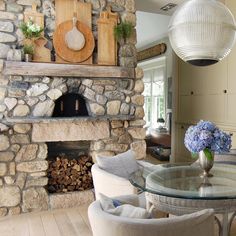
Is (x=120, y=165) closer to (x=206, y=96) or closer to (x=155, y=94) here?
(x=206, y=96)

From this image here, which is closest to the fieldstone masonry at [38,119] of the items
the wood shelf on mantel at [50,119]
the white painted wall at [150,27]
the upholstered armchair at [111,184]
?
the wood shelf on mantel at [50,119]

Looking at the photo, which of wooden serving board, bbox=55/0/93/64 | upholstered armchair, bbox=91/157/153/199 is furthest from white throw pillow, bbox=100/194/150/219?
wooden serving board, bbox=55/0/93/64

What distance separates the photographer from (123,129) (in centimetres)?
413

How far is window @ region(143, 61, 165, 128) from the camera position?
811 cm

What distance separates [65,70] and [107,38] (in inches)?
29.9

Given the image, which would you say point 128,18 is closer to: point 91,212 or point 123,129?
point 123,129

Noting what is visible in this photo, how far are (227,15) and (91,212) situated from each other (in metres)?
1.84

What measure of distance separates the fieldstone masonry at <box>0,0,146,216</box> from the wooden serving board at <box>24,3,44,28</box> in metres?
0.06

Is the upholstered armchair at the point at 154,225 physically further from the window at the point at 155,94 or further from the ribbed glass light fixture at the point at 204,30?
the window at the point at 155,94

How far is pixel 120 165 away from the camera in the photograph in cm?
284

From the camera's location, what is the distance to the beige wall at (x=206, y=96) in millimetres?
4590

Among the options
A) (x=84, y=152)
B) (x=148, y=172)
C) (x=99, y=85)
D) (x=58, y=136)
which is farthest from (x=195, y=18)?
(x=84, y=152)

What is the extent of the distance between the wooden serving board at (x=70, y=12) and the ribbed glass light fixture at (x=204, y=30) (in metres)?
1.79

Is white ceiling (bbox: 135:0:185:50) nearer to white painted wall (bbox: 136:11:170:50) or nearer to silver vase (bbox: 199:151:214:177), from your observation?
white painted wall (bbox: 136:11:170:50)
